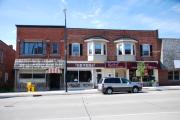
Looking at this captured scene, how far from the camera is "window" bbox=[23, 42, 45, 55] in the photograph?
36.8m

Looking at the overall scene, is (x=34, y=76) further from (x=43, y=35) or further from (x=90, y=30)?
(x=90, y=30)

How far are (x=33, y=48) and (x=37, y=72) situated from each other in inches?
130

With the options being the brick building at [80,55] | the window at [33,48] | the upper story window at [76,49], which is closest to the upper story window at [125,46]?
the brick building at [80,55]

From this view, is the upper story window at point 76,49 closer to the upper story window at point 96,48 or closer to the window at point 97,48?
the upper story window at point 96,48

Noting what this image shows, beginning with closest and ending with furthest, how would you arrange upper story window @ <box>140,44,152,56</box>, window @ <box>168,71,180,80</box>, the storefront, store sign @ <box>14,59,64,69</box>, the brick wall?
store sign @ <box>14,59,64,69</box> → the storefront → the brick wall → upper story window @ <box>140,44,152,56</box> → window @ <box>168,71,180,80</box>

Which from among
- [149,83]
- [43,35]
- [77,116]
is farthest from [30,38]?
[77,116]

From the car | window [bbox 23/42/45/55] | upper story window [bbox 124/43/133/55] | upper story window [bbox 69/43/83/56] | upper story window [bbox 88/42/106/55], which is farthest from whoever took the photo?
upper story window [bbox 124/43/133/55]

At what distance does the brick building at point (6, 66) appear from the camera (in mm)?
39031

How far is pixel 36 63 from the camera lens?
35.7 metres

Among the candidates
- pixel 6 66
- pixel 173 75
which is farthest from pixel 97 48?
pixel 6 66

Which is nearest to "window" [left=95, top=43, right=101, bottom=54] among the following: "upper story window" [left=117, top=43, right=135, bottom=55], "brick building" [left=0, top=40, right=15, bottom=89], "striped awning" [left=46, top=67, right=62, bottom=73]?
"upper story window" [left=117, top=43, right=135, bottom=55]

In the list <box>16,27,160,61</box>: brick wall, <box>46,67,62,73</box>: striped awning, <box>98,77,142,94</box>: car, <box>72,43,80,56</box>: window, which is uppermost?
<box>16,27,160,61</box>: brick wall

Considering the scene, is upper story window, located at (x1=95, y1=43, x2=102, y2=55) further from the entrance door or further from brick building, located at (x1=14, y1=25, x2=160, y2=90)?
the entrance door

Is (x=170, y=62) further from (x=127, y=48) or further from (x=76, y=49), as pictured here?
(x=76, y=49)
